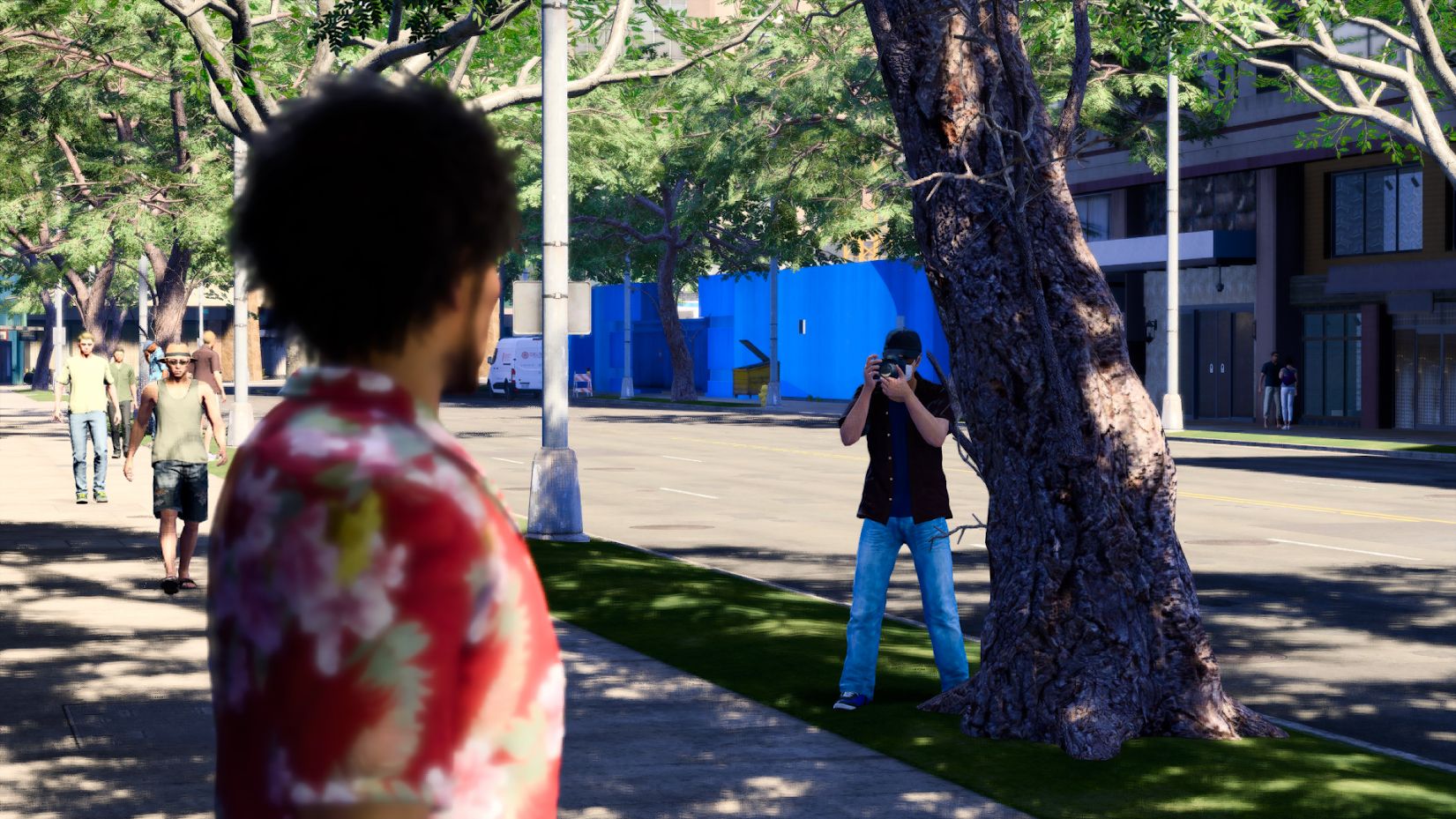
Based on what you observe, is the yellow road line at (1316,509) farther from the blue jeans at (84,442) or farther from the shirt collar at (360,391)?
the shirt collar at (360,391)

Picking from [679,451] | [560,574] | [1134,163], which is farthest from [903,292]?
[560,574]

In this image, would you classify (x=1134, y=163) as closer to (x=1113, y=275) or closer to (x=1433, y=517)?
(x=1113, y=275)

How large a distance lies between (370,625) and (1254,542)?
16.4m

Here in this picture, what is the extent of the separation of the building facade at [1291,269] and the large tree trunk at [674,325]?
15952 millimetres

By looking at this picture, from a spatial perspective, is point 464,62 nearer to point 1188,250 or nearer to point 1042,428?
point 1042,428

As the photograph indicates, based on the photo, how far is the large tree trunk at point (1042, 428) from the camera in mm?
8195

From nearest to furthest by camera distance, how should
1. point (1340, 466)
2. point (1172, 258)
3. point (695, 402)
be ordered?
point (1340, 466), point (1172, 258), point (695, 402)

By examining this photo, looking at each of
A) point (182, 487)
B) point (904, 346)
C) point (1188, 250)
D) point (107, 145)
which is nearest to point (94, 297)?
point (107, 145)

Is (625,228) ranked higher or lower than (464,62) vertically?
higher

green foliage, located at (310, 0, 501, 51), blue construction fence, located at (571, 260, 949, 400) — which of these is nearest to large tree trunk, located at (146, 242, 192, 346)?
green foliage, located at (310, 0, 501, 51)

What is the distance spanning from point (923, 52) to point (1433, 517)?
45.0 ft

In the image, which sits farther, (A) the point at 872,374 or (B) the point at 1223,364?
(B) the point at 1223,364

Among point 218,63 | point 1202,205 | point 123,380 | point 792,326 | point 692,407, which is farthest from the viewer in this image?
point 792,326

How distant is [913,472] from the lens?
891cm
